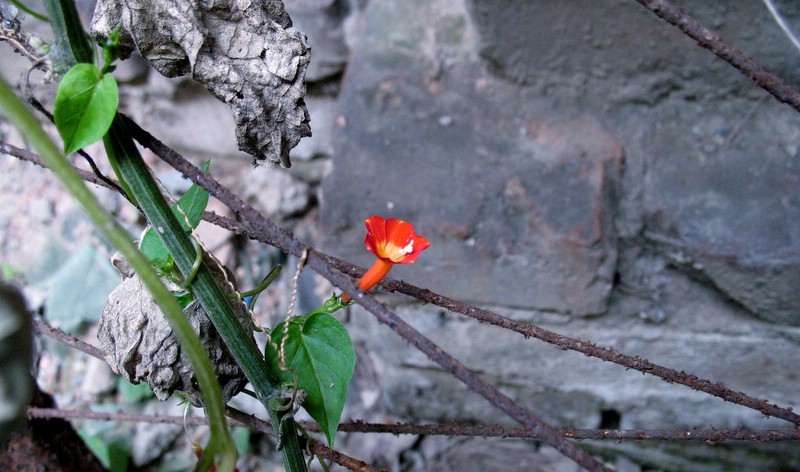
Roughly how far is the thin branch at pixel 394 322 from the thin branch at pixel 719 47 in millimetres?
315

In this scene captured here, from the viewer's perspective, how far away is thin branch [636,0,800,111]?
1.56 ft

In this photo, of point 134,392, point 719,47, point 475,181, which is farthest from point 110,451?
point 719,47

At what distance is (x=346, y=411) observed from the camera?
1432 millimetres

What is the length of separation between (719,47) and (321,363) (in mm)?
394

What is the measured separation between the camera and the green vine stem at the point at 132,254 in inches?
11.6

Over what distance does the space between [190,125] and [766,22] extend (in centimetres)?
114

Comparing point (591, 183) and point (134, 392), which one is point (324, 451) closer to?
point (591, 183)

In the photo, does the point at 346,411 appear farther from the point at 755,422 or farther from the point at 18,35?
the point at 18,35

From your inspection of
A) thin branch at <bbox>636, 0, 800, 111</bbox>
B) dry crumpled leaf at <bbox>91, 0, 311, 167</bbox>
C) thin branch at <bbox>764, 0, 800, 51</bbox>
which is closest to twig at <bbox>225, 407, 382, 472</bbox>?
dry crumpled leaf at <bbox>91, 0, 311, 167</bbox>

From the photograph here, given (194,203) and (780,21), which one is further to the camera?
(780,21)

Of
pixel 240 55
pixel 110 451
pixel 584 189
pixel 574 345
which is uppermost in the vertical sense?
pixel 240 55

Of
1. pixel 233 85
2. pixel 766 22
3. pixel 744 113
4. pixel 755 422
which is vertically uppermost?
pixel 233 85

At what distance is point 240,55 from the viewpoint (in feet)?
1.37

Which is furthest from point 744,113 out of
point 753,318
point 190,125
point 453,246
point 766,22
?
point 190,125
